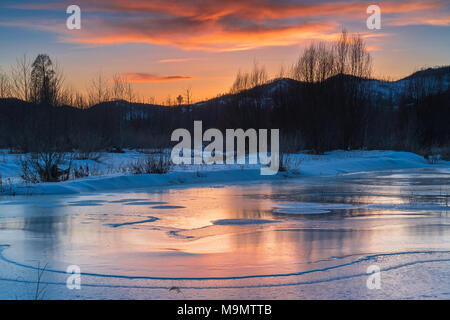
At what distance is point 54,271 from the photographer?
5086 millimetres

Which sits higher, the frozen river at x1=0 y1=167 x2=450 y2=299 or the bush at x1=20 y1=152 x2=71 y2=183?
the bush at x1=20 y1=152 x2=71 y2=183

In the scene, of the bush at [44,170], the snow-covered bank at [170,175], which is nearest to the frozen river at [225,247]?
the snow-covered bank at [170,175]

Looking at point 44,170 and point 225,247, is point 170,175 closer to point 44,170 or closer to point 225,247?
point 44,170

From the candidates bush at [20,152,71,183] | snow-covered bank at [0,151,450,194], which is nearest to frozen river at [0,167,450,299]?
snow-covered bank at [0,151,450,194]

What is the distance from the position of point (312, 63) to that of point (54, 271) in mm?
35282

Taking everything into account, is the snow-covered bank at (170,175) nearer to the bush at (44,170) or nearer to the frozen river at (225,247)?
the bush at (44,170)

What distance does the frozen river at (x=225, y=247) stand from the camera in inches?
177

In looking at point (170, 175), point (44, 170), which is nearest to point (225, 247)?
point (44, 170)

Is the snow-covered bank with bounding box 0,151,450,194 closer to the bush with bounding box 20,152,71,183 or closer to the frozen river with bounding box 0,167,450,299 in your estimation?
the bush with bounding box 20,152,71,183

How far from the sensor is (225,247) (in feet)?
20.6

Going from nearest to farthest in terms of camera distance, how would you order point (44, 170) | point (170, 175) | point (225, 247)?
point (225, 247), point (44, 170), point (170, 175)

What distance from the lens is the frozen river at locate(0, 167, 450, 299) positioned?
451 cm

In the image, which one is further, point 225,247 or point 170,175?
point 170,175
